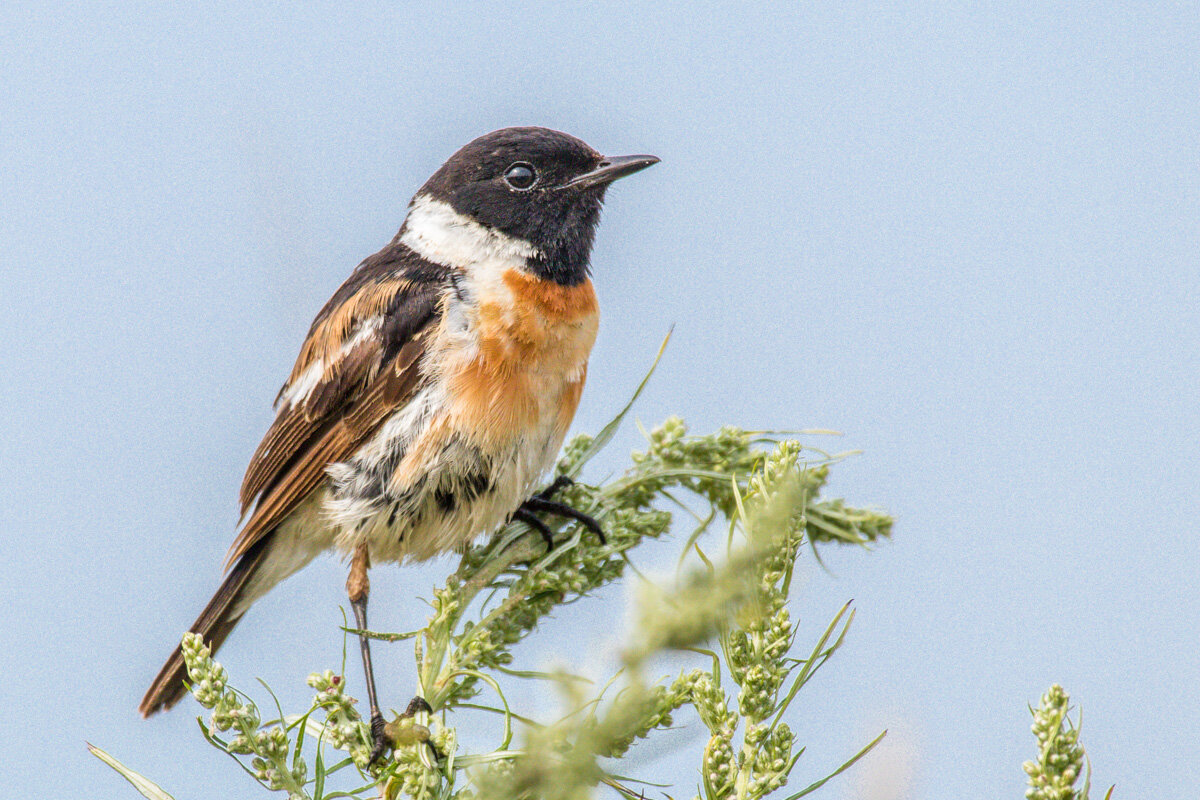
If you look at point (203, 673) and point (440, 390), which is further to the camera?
point (440, 390)

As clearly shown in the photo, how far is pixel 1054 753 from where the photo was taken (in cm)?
112

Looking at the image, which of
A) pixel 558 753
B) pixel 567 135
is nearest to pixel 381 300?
pixel 567 135

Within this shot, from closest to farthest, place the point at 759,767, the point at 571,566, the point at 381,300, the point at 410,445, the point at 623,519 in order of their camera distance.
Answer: the point at 759,767 < the point at 571,566 < the point at 623,519 < the point at 410,445 < the point at 381,300

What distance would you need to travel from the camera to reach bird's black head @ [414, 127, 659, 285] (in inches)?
176

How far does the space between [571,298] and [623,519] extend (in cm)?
149

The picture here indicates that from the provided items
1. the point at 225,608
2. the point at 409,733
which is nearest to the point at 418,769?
the point at 409,733

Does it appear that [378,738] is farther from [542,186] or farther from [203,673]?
[542,186]

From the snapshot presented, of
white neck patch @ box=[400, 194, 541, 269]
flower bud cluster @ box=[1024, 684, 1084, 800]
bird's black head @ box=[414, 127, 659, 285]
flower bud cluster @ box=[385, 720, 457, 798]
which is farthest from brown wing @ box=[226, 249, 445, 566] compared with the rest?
flower bud cluster @ box=[1024, 684, 1084, 800]

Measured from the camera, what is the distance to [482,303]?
4.03 m

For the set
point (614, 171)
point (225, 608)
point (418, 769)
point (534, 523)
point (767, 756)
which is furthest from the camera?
point (614, 171)

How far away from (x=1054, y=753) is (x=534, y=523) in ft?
7.79

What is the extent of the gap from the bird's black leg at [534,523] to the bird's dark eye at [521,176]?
1469 mm

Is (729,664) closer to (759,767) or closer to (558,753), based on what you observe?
(759,767)

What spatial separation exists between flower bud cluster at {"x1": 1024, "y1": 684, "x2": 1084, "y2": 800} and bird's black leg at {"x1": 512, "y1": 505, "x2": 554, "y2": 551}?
6.70 feet
